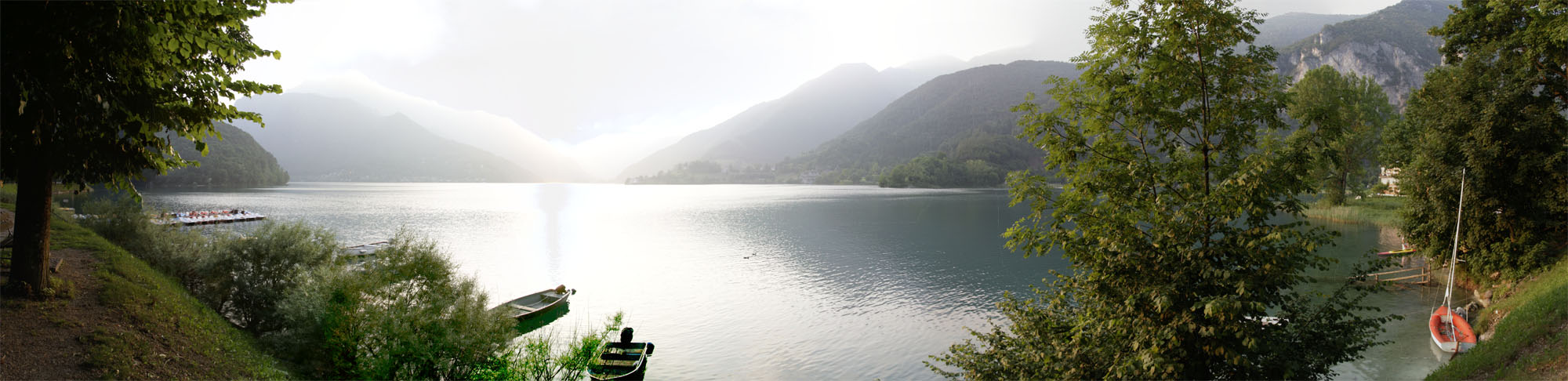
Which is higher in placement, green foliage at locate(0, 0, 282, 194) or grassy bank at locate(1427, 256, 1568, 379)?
green foliage at locate(0, 0, 282, 194)

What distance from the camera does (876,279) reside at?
38562 mm

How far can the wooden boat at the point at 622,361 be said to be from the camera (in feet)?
60.4

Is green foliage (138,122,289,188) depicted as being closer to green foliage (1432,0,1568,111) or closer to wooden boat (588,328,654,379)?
wooden boat (588,328,654,379)

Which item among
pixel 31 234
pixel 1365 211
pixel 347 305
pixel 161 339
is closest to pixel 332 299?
pixel 347 305

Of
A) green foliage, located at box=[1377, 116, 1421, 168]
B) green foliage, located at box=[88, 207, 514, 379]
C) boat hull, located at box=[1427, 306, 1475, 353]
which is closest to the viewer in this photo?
green foliage, located at box=[88, 207, 514, 379]

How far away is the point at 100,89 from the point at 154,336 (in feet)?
17.2

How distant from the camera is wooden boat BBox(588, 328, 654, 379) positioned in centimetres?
1841

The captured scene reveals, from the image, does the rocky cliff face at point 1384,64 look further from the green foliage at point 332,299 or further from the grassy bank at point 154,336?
the grassy bank at point 154,336

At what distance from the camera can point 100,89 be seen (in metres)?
9.38

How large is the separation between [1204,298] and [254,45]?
50.6 feet

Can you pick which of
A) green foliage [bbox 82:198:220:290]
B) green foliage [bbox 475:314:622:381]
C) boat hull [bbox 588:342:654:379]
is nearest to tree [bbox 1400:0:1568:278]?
boat hull [bbox 588:342:654:379]

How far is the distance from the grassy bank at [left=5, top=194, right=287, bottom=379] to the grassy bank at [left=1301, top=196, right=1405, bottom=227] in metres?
73.3

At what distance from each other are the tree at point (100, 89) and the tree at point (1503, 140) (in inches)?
1362

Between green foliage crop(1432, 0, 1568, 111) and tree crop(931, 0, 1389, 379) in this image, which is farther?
green foliage crop(1432, 0, 1568, 111)
